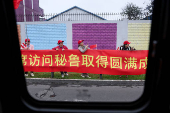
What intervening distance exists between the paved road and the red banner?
0.84 meters

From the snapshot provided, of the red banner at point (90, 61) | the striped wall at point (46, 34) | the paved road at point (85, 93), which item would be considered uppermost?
the striped wall at point (46, 34)

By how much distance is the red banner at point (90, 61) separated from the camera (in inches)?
223

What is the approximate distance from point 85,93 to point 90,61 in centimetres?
168

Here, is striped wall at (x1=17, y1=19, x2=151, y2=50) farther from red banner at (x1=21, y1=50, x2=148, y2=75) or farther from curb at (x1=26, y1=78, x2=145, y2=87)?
curb at (x1=26, y1=78, x2=145, y2=87)

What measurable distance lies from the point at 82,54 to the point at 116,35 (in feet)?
20.5

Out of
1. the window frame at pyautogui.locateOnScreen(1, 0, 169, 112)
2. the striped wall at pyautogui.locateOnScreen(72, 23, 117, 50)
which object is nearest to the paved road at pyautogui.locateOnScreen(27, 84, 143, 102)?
the window frame at pyautogui.locateOnScreen(1, 0, 169, 112)

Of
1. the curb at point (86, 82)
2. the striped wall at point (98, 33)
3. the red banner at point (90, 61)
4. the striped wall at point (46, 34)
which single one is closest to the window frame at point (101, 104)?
the curb at point (86, 82)

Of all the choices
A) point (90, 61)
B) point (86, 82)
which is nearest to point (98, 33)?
point (90, 61)

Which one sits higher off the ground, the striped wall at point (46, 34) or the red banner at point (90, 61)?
the striped wall at point (46, 34)

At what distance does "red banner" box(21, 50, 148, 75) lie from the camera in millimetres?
5672

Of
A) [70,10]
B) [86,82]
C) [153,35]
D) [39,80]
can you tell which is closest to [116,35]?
[86,82]

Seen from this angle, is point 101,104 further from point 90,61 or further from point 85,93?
point 90,61

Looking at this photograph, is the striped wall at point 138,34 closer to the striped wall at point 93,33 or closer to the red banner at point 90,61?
the striped wall at point 93,33

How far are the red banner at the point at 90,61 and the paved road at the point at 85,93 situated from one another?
2.75ft
